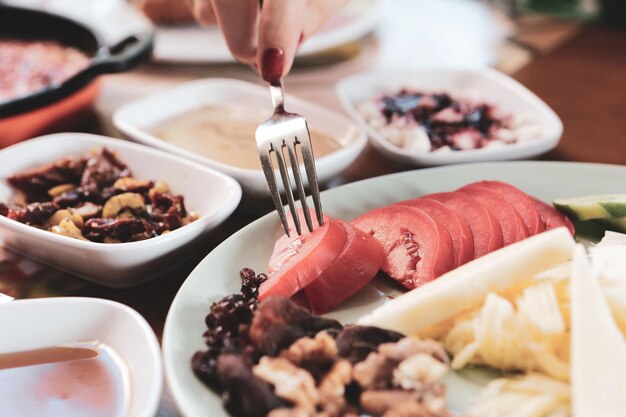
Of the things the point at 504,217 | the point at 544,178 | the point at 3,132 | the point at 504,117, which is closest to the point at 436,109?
the point at 504,117

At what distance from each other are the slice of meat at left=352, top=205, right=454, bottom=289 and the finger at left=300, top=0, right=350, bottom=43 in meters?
0.76

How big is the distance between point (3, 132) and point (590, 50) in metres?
2.59

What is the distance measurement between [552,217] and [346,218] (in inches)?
20.6

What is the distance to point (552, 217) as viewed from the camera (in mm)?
1637

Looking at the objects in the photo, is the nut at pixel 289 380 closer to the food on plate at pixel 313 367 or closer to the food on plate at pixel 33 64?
the food on plate at pixel 313 367

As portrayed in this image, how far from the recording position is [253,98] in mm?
2355

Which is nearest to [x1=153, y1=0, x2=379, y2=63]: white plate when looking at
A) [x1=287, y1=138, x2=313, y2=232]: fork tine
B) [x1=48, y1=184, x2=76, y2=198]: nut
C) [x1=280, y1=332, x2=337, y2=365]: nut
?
[x1=48, y1=184, x2=76, y2=198]: nut

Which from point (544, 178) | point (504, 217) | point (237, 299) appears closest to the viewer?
point (237, 299)

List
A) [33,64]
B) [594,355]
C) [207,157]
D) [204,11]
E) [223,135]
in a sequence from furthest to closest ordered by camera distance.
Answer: [33,64], [204,11], [223,135], [207,157], [594,355]

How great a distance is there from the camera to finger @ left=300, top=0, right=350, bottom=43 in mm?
2064

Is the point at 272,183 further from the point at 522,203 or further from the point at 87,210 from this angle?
the point at 522,203

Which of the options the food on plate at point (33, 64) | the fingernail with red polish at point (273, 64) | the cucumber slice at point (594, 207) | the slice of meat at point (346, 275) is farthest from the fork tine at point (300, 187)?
the food on plate at point (33, 64)

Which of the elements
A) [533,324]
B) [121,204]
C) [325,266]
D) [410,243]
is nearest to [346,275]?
[325,266]

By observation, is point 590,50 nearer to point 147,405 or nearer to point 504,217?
point 504,217
